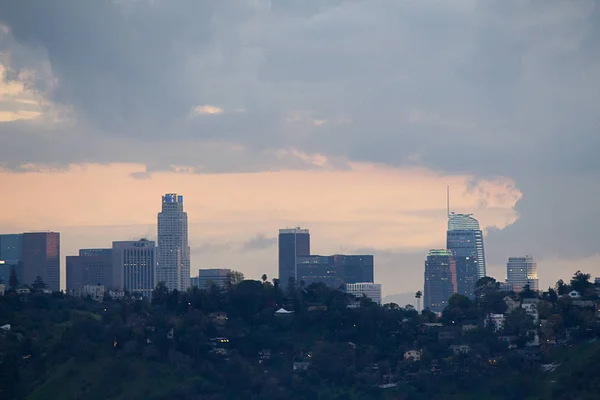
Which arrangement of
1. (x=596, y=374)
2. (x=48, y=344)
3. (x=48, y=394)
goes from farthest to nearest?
(x=48, y=344), (x=48, y=394), (x=596, y=374)

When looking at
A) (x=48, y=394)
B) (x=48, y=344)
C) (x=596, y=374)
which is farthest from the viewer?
(x=48, y=344)

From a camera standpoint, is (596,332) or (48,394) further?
(596,332)

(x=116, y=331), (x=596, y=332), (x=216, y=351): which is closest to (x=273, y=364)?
(x=216, y=351)

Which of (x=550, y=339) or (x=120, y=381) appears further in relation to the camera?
(x=550, y=339)


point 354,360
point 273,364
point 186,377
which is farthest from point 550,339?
point 186,377

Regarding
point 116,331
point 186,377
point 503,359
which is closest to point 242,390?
point 186,377

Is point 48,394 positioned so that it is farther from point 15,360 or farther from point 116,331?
point 116,331

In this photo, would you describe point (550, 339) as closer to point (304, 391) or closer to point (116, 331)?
point (304, 391)
